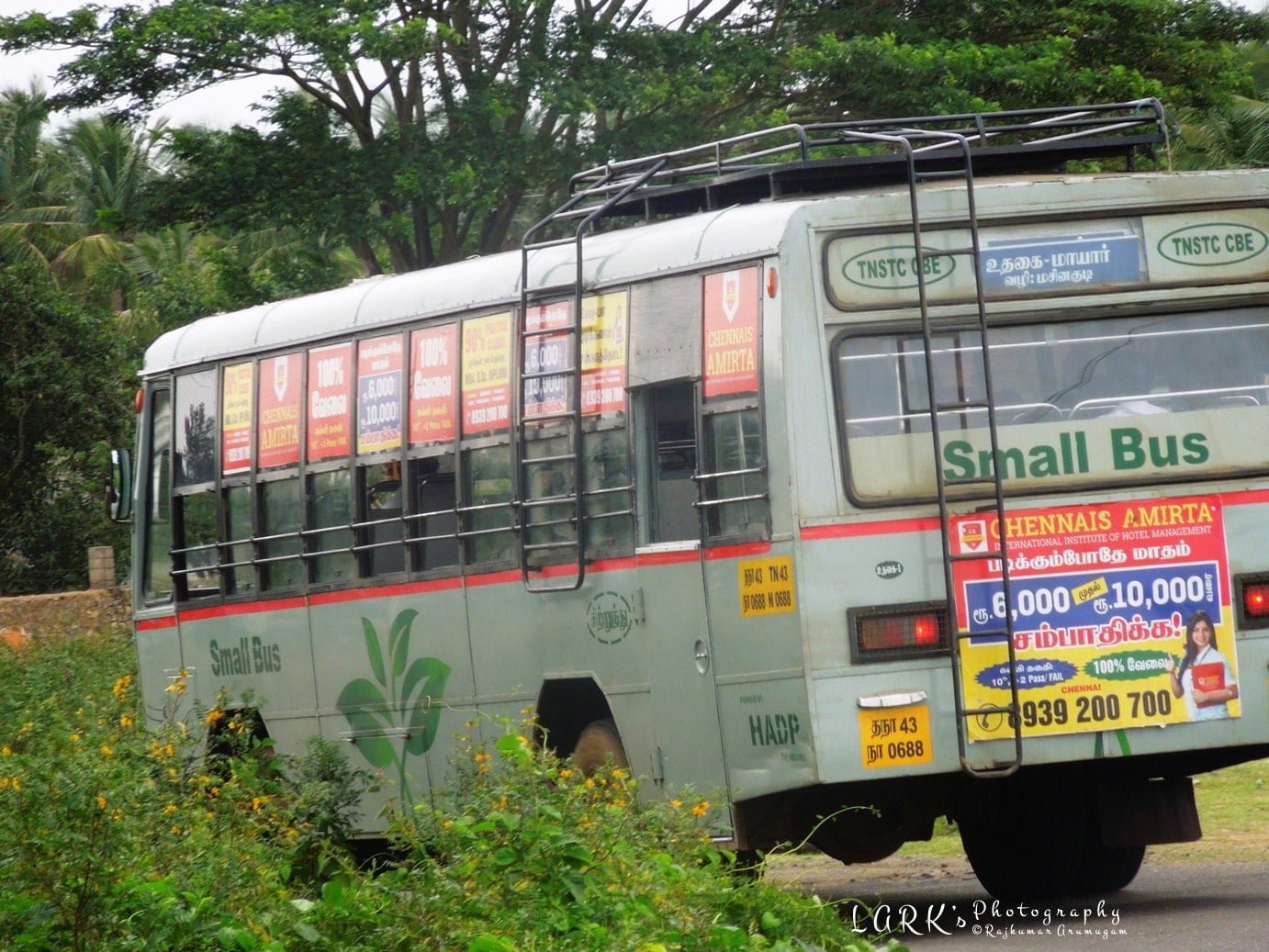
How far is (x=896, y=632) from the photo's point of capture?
27.2 feet

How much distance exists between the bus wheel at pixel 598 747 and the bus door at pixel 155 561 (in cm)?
425

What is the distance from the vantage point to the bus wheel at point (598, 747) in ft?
31.8

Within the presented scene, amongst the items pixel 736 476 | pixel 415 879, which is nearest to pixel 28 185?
pixel 736 476

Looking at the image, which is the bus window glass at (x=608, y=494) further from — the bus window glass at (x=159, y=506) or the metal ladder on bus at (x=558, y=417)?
the bus window glass at (x=159, y=506)

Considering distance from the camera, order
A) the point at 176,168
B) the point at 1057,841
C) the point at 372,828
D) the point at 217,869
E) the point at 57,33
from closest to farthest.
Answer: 1. the point at 217,869
2. the point at 1057,841
3. the point at 372,828
4. the point at 57,33
5. the point at 176,168

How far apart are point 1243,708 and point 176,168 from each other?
19.4m

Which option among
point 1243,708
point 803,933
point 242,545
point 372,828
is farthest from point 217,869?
point 242,545

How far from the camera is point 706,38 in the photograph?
23.9m

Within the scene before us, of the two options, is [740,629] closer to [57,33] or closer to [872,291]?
[872,291]

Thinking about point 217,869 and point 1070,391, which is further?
point 1070,391

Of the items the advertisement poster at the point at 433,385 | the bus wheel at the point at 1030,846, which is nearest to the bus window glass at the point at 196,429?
the advertisement poster at the point at 433,385

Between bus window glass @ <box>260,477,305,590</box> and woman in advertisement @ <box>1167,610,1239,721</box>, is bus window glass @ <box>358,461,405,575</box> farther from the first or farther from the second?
woman in advertisement @ <box>1167,610,1239,721</box>

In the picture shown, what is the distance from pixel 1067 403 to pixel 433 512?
11.6 feet

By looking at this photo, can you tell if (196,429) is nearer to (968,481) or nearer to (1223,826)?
(968,481)
